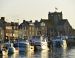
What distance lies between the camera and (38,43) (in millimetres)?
105875

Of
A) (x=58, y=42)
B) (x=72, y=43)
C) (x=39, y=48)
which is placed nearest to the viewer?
(x=39, y=48)

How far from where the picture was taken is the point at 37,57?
256 ft

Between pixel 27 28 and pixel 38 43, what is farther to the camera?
pixel 27 28

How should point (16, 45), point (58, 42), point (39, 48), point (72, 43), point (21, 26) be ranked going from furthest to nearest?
1. point (21, 26)
2. point (72, 43)
3. point (58, 42)
4. point (39, 48)
5. point (16, 45)

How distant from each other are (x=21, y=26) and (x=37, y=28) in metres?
12.6

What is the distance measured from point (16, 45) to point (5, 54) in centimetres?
1718

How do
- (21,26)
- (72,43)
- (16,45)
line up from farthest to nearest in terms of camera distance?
(21,26), (72,43), (16,45)

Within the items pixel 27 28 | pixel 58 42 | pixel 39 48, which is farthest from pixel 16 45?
pixel 27 28

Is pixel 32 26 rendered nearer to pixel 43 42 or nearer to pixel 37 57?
pixel 43 42

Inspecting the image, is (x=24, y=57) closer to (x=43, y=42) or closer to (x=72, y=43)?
(x=43, y=42)

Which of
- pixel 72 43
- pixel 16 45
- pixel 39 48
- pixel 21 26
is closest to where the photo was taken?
pixel 16 45

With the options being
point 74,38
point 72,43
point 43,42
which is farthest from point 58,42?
point 74,38

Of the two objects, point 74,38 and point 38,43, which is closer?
point 38,43

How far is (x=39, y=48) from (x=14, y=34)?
72831 millimetres
